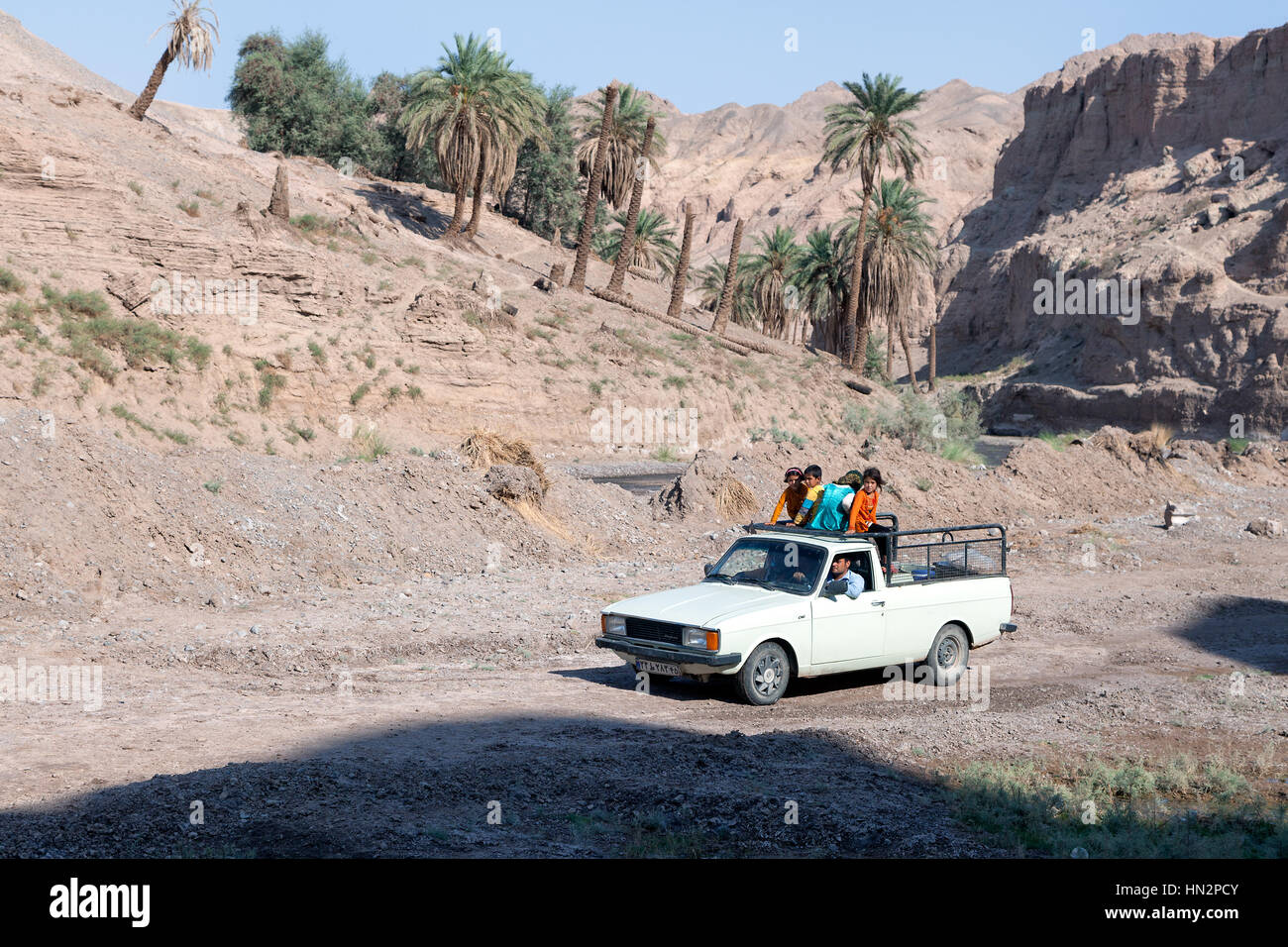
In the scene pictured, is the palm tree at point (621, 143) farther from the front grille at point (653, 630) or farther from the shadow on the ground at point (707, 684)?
the front grille at point (653, 630)

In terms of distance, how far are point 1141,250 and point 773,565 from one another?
2754 inches

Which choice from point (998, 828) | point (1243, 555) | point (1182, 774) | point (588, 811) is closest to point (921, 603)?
point (1182, 774)

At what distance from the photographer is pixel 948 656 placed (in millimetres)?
11180

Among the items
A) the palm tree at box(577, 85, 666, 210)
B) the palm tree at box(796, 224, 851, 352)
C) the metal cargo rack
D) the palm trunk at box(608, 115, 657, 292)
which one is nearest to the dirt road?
the metal cargo rack

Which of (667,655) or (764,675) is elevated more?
(667,655)

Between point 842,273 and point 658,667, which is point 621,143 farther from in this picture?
point 658,667

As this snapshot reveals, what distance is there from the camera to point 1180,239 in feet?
227

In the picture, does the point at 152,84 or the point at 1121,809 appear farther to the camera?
the point at 152,84

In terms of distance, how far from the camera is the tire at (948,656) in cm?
1098

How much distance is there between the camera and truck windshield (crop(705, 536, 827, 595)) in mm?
10273

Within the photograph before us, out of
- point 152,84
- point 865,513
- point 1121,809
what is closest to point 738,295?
point 152,84

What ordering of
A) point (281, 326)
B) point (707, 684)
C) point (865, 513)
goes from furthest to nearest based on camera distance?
point (281, 326) → point (865, 513) → point (707, 684)

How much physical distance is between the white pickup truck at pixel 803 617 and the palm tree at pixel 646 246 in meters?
56.9
